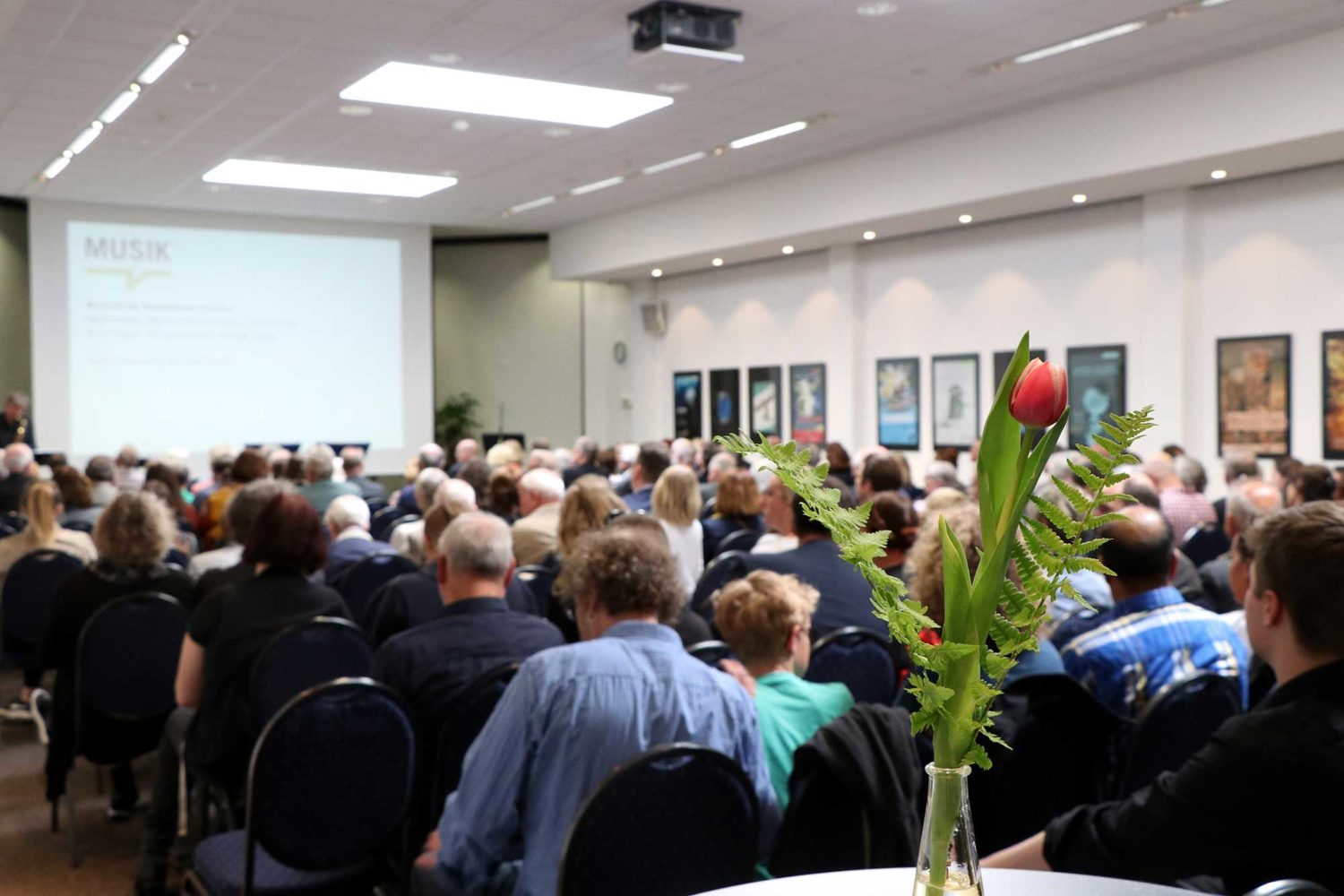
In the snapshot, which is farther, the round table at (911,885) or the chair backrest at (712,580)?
the chair backrest at (712,580)

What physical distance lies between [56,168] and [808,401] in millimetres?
8335

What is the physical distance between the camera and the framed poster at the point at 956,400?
12422 millimetres

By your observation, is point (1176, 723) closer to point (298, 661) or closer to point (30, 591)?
point (298, 661)

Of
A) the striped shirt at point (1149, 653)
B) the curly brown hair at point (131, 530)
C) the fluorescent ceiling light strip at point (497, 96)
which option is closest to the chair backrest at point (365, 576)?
the curly brown hair at point (131, 530)

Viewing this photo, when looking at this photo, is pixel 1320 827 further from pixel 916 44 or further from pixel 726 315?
pixel 726 315

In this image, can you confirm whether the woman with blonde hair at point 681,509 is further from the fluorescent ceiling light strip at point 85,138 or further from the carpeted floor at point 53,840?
the fluorescent ceiling light strip at point 85,138

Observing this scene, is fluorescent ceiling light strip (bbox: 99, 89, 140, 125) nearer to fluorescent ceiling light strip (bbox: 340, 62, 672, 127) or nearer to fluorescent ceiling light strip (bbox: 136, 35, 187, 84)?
fluorescent ceiling light strip (bbox: 136, 35, 187, 84)

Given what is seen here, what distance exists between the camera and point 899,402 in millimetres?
13289

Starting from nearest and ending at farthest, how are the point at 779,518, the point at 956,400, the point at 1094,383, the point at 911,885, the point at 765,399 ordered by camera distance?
the point at 911,885 → the point at 779,518 → the point at 1094,383 → the point at 956,400 → the point at 765,399

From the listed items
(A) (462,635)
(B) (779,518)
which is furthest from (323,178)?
(A) (462,635)

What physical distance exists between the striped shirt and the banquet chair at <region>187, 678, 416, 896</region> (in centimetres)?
172

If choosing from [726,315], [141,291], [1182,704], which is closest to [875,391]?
[726,315]

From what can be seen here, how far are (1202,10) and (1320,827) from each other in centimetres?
702

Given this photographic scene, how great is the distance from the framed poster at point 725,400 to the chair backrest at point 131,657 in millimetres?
11314
